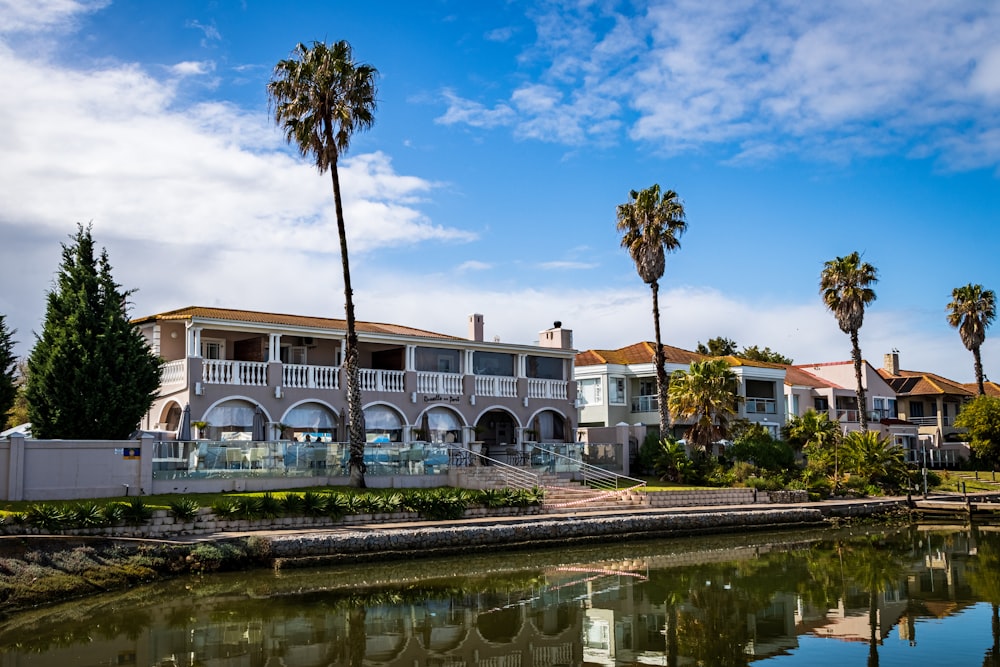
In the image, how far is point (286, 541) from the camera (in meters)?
25.7

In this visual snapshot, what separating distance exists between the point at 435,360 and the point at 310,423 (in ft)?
22.9

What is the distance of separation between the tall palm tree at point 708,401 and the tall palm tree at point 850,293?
13986mm

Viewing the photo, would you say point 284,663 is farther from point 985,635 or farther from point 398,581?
point 985,635

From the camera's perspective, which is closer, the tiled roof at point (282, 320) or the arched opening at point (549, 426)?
the tiled roof at point (282, 320)

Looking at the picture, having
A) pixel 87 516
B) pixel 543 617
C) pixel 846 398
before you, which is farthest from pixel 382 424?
pixel 846 398

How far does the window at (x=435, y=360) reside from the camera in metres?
41.1

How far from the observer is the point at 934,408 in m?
72.6

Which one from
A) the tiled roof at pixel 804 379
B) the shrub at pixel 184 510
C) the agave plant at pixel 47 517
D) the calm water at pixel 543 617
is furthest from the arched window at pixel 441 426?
the tiled roof at pixel 804 379

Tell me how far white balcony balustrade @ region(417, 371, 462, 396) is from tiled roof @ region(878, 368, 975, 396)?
43662 millimetres

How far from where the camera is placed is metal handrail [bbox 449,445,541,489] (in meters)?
35.9

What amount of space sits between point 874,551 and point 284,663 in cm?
2226

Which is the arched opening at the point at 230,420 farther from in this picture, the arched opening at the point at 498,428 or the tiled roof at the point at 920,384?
the tiled roof at the point at 920,384

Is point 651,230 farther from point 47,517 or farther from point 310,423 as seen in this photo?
point 47,517

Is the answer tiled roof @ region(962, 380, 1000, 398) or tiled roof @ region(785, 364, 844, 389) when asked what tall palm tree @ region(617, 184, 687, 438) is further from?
tiled roof @ region(962, 380, 1000, 398)
